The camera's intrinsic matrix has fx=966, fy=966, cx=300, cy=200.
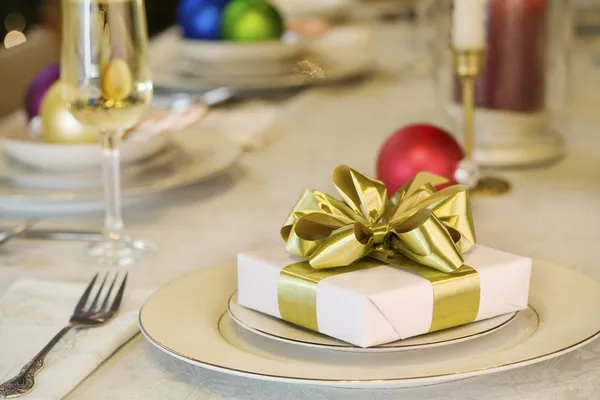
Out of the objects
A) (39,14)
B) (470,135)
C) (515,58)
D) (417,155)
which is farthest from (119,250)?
(39,14)

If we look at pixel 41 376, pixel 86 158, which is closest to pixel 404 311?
pixel 41 376

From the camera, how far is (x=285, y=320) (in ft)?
2.18

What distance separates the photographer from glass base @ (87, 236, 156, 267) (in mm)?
918

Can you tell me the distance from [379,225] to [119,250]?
13.5 inches

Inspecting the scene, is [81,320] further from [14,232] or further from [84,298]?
[14,232]

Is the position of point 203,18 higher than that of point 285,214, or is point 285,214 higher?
point 203,18

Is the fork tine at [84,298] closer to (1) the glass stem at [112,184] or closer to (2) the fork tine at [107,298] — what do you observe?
(2) the fork tine at [107,298]

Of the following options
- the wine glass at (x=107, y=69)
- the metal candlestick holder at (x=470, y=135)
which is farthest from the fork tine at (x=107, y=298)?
the metal candlestick holder at (x=470, y=135)

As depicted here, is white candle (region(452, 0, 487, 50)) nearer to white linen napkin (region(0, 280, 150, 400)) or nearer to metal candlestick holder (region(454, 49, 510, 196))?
metal candlestick holder (region(454, 49, 510, 196))

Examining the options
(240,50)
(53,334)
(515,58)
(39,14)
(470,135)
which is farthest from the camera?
(39,14)

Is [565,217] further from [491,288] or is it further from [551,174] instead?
[491,288]

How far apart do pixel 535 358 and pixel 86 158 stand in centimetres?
65

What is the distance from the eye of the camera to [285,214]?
42.1 inches

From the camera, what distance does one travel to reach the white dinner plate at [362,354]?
0.59 metres
